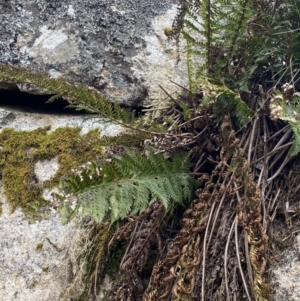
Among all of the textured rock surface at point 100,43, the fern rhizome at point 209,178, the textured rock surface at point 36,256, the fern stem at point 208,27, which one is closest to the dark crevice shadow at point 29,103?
the textured rock surface at point 100,43

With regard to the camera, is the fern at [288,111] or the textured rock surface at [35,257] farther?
the textured rock surface at [35,257]

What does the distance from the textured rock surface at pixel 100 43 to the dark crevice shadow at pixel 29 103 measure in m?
0.14

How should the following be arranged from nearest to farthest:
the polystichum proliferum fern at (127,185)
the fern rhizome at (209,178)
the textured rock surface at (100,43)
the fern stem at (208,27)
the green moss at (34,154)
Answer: the polystichum proliferum fern at (127,185) → the fern rhizome at (209,178) → the fern stem at (208,27) → the green moss at (34,154) → the textured rock surface at (100,43)

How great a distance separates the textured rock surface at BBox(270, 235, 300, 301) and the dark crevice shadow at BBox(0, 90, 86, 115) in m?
1.15

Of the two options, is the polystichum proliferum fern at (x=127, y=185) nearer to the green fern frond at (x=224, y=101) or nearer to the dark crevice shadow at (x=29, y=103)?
the green fern frond at (x=224, y=101)

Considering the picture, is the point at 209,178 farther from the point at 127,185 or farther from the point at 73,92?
the point at 73,92

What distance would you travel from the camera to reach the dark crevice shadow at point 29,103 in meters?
2.16

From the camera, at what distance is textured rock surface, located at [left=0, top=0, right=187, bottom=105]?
2076 millimetres

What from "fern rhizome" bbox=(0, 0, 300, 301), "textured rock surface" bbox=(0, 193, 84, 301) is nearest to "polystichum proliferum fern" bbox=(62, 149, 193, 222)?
"fern rhizome" bbox=(0, 0, 300, 301)

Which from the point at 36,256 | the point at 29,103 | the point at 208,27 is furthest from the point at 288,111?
the point at 29,103

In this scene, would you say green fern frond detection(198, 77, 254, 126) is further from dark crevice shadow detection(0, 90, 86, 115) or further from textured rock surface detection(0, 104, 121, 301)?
dark crevice shadow detection(0, 90, 86, 115)

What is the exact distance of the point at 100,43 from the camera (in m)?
2.14

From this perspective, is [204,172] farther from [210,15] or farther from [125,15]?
[125,15]

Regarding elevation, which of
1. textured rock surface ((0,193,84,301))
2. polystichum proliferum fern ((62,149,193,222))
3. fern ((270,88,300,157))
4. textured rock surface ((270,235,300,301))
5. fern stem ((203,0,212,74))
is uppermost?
fern stem ((203,0,212,74))
